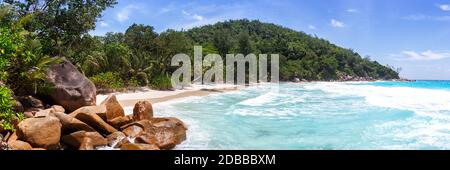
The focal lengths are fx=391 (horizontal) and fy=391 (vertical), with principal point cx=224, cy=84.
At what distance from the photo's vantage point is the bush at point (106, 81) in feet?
78.2

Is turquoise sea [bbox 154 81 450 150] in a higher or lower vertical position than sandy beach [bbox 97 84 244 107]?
lower

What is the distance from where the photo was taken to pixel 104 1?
65.4 feet

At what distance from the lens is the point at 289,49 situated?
90.6 m

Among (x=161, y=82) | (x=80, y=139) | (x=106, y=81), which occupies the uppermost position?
(x=106, y=81)

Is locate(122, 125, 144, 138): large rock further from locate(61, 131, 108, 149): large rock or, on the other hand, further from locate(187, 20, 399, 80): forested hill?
locate(187, 20, 399, 80): forested hill

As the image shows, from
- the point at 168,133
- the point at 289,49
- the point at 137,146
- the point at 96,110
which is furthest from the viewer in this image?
the point at 289,49

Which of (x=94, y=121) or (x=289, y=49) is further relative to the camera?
(x=289, y=49)

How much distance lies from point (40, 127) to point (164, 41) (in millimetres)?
25581

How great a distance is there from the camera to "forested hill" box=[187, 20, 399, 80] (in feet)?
218

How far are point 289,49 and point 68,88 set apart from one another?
7978 cm

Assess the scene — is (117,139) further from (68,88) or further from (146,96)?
(146,96)

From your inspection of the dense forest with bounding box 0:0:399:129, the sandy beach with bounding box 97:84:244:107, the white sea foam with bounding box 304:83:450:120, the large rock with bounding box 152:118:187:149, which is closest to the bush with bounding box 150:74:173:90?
the dense forest with bounding box 0:0:399:129

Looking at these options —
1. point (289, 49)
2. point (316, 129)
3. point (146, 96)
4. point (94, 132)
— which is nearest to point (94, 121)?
point (94, 132)

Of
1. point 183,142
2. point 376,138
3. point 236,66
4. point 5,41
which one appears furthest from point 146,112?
point 236,66
